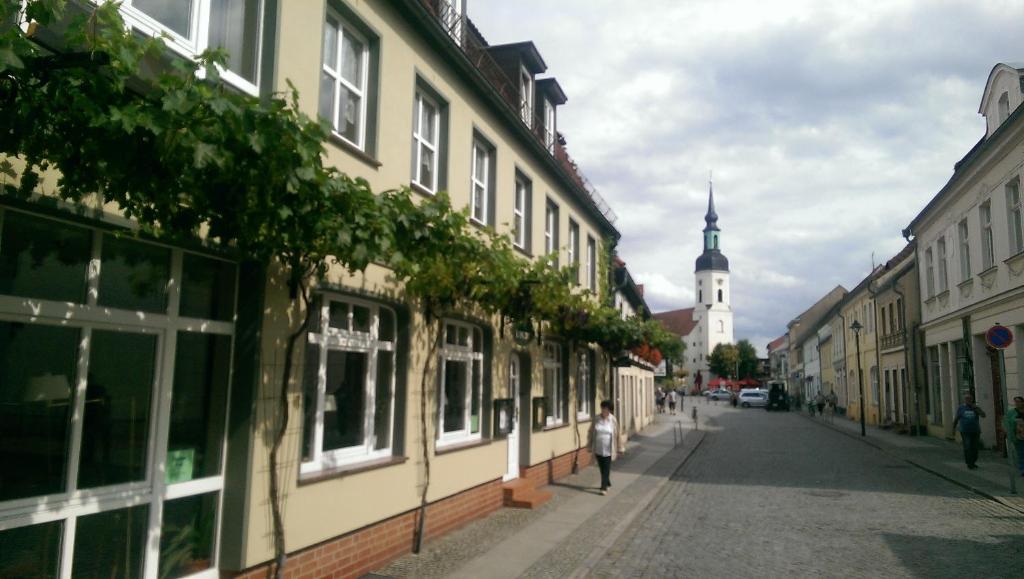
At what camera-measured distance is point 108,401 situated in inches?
206

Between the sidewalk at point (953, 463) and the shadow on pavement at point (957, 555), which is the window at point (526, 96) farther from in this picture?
the sidewalk at point (953, 463)

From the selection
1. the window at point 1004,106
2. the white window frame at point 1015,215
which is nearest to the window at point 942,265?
the window at point 1004,106

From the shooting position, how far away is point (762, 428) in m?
34.5

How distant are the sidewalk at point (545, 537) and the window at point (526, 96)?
7092mm

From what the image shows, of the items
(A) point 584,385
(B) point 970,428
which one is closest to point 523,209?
(A) point 584,385

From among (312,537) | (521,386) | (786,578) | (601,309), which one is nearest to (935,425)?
(601,309)

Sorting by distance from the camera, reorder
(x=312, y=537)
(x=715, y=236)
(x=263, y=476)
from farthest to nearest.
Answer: (x=715, y=236)
(x=312, y=537)
(x=263, y=476)

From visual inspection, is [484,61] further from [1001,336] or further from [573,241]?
[1001,336]

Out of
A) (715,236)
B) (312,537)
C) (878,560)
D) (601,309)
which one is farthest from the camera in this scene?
(715,236)

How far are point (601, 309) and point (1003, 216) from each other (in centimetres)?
1060

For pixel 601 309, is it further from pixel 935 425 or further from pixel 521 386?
pixel 935 425

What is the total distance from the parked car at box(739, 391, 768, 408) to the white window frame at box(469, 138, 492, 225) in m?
54.9

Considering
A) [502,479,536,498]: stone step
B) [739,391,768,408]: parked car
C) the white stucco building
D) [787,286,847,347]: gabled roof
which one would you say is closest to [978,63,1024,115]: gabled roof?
the white stucco building

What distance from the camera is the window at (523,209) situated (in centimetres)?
1367
